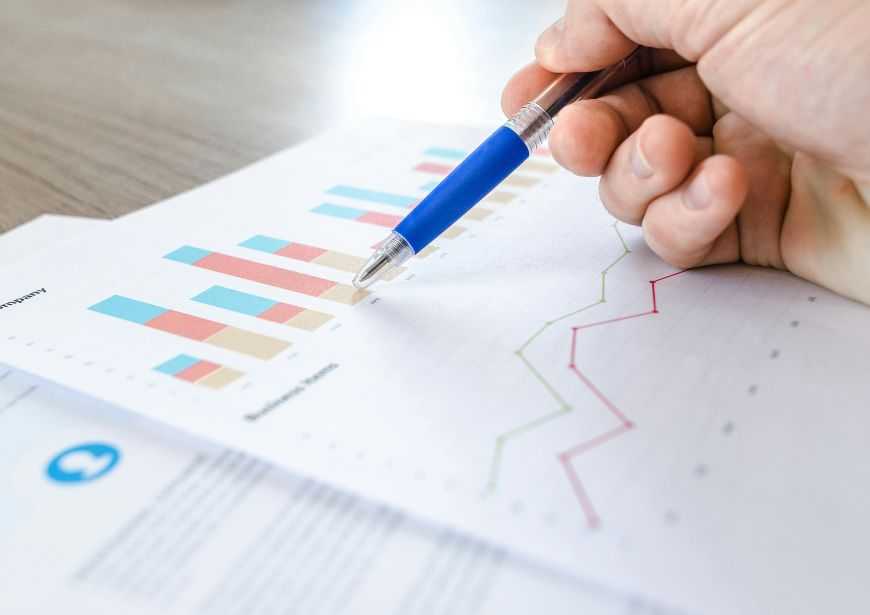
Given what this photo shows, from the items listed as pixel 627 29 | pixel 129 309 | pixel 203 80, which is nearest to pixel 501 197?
pixel 627 29

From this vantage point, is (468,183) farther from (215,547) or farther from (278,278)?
(215,547)

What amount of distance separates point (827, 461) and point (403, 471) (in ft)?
0.48

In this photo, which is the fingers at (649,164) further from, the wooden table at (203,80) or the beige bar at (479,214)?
the wooden table at (203,80)

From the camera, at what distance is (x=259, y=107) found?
0.74 metres

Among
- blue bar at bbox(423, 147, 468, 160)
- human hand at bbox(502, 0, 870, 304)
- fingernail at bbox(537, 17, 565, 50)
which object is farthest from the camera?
blue bar at bbox(423, 147, 468, 160)

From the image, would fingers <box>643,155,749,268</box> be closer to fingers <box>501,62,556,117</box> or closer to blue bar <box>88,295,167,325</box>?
fingers <box>501,62,556,117</box>

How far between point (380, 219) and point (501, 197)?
0.08 metres

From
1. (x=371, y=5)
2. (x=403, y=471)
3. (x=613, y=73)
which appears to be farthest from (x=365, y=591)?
(x=371, y=5)

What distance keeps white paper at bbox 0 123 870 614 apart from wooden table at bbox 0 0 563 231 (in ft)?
0.46

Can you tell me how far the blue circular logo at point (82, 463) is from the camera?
1.03 feet

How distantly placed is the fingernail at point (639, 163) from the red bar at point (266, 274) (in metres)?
0.16

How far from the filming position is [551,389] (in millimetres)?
333

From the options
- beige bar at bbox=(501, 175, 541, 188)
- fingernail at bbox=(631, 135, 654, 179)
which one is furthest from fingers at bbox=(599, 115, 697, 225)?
beige bar at bbox=(501, 175, 541, 188)

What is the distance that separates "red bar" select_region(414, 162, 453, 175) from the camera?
0.57m
